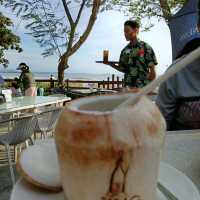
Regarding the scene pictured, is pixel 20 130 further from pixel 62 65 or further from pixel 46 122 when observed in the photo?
pixel 62 65

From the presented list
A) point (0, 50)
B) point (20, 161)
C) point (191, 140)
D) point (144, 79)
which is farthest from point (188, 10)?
point (0, 50)

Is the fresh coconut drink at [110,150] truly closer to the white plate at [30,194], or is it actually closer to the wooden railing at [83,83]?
the white plate at [30,194]

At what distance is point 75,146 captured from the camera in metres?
0.37

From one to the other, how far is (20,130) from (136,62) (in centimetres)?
158

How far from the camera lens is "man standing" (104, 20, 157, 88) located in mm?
3969

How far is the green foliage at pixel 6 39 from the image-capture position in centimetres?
1301

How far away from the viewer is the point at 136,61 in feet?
13.2

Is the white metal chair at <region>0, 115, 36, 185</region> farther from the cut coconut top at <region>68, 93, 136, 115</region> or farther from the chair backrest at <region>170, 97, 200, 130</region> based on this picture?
the cut coconut top at <region>68, 93, 136, 115</region>

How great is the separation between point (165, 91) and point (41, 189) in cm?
75

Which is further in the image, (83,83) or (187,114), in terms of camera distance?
(83,83)

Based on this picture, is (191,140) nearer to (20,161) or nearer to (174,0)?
(20,161)

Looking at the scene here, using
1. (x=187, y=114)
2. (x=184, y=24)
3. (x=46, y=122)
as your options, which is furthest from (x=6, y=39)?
(x=187, y=114)

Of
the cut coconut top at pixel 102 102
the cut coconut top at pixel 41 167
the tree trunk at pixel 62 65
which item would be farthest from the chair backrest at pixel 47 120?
the tree trunk at pixel 62 65

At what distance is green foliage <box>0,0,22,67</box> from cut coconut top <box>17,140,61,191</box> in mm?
13144
